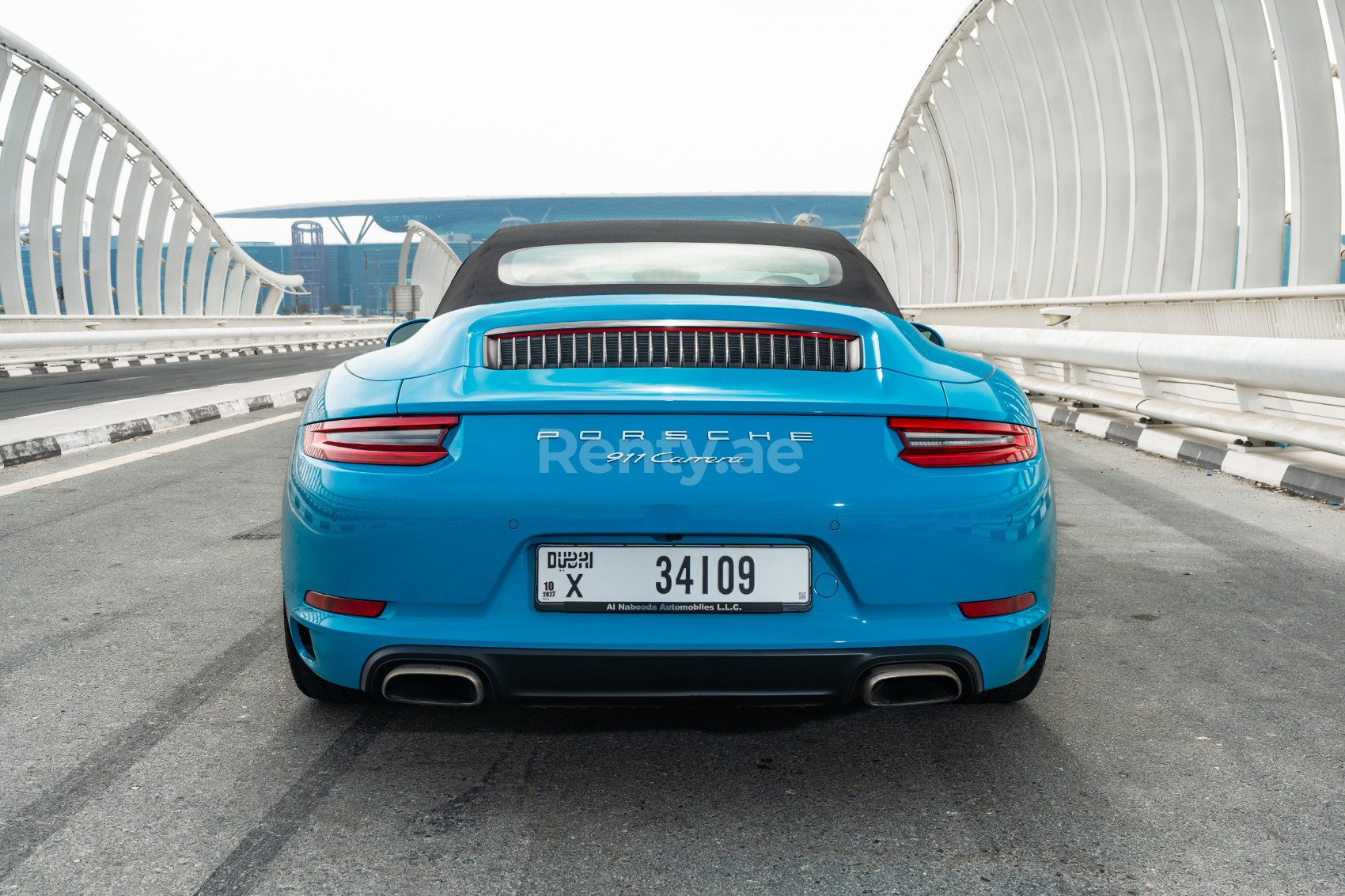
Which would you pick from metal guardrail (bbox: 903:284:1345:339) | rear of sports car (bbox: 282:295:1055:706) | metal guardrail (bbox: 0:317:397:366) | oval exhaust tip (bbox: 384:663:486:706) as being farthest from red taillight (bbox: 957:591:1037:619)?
metal guardrail (bbox: 0:317:397:366)

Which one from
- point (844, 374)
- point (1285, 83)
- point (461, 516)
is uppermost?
point (1285, 83)

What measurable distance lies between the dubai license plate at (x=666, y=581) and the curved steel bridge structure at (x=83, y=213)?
83.4ft

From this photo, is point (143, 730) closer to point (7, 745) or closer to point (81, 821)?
point (7, 745)

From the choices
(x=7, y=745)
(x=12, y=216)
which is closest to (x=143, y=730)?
(x=7, y=745)

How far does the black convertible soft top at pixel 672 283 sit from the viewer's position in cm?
370

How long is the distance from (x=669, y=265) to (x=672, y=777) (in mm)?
1659

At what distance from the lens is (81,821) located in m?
2.55

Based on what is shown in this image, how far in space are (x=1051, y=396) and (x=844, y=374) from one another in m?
12.0

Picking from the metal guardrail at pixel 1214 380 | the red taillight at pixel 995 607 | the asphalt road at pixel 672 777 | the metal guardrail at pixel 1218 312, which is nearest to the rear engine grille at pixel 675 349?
the red taillight at pixel 995 607

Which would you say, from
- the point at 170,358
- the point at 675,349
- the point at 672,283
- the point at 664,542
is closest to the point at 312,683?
the point at 664,542

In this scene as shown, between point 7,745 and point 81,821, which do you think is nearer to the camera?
point 81,821

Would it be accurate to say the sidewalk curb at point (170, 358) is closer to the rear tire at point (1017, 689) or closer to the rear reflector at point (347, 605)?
the rear reflector at point (347, 605)

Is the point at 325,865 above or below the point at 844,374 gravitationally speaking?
below

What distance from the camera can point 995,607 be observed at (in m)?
2.74
